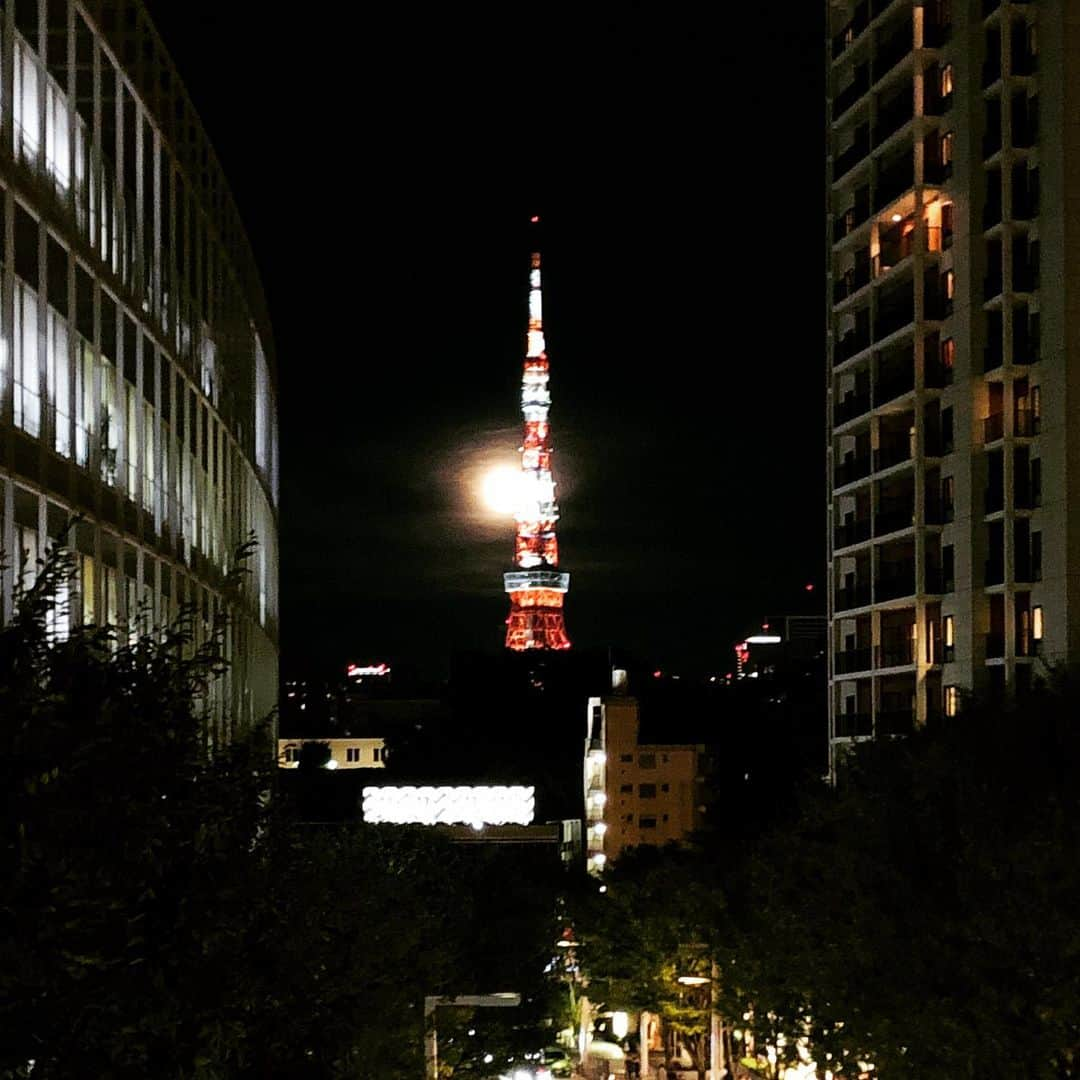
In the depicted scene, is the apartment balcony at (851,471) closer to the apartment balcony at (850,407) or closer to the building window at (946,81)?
the apartment balcony at (850,407)

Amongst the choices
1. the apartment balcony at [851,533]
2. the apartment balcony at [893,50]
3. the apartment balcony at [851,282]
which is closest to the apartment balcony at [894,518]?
the apartment balcony at [851,533]

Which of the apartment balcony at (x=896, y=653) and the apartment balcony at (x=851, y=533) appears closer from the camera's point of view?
the apartment balcony at (x=896, y=653)

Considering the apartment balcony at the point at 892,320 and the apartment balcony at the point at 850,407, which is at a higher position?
the apartment balcony at the point at 892,320

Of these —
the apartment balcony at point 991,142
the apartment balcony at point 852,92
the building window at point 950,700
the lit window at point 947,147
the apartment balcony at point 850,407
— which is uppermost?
the apartment balcony at point 852,92

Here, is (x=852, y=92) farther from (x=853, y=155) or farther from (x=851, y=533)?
(x=851, y=533)

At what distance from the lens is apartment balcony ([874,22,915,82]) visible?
53.6 meters

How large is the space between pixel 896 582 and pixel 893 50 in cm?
1524

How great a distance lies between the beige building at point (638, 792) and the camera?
87.4 m

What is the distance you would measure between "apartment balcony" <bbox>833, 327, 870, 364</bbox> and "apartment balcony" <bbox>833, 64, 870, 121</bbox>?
6798 millimetres

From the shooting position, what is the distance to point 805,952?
3186cm

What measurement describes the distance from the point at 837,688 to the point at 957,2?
20.7 m

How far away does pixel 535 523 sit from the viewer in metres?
188

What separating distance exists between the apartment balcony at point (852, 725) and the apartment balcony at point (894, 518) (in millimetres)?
5548

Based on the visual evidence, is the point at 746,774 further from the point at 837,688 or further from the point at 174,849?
the point at 174,849
